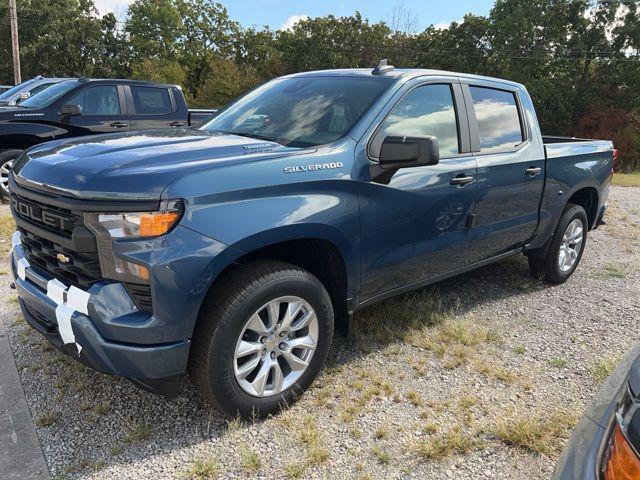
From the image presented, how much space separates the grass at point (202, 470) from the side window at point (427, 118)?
1.95m

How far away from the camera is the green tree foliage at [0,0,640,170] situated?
114 feet

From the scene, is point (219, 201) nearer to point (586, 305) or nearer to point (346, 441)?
point (346, 441)

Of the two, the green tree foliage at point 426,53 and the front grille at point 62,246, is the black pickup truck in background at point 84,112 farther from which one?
the green tree foliage at point 426,53

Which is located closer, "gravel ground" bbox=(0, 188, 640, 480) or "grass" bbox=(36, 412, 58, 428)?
"gravel ground" bbox=(0, 188, 640, 480)

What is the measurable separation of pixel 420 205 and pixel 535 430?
1.44 metres

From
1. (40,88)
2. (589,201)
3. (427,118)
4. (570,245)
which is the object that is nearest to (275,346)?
(427,118)

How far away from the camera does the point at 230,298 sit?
2578 millimetres

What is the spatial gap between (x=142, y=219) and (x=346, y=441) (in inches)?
59.1

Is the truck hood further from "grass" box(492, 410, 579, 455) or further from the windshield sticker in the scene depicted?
"grass" box(492, 410, 579, 455)

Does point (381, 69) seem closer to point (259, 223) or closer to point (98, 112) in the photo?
point (259, 223)

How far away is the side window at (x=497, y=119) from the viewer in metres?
4.05

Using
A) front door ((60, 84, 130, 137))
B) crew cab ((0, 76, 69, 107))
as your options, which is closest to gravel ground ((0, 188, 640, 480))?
front door ((60, 84, 130, 137))

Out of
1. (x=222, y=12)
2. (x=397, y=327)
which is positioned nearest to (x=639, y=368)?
(x=397, y=327)

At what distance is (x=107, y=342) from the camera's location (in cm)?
239
